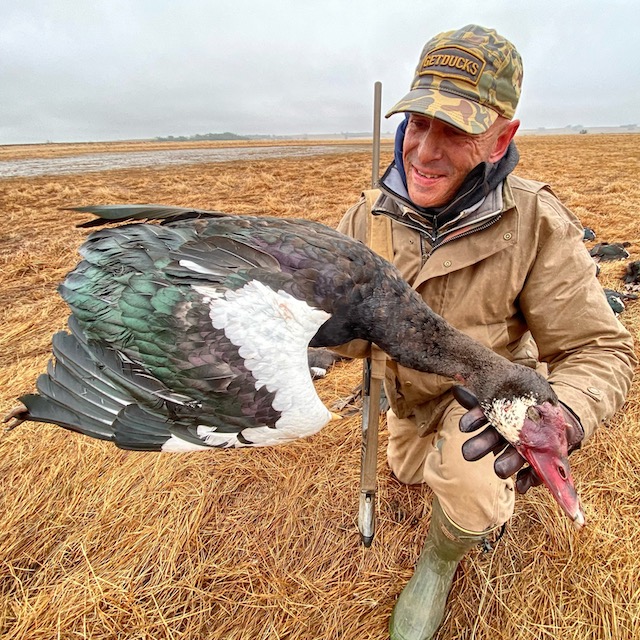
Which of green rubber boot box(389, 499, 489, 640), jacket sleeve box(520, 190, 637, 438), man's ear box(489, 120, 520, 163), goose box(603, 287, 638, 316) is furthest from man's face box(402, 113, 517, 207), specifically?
goose box(603, 287, 638, 316)

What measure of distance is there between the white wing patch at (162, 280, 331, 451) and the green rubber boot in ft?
3.24

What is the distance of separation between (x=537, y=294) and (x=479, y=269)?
0.34m

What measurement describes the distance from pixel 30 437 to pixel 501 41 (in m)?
4.23

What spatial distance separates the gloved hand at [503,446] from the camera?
1.81 meters

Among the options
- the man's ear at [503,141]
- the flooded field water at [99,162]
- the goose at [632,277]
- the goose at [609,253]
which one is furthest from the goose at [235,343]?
the flooded field water at [99,162]

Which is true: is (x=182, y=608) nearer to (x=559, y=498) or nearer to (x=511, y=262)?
(x=559, y=498)

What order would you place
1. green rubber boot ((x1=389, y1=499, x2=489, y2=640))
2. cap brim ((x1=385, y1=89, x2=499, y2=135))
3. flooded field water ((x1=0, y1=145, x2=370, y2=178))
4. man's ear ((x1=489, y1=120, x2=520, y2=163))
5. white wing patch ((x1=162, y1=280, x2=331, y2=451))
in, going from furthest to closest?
flooded field water ((x1=0, y1=145, x2=370, y2=178)) → man's ear ((x1=489, y1=120, x2=520, y2=163)) → green rubber boot ((x1=389, y1=499, x2=489, y2=640)) → cap brim ((x1=385, y1=89, x2=499, y2=135)) → white wing patch ((x1=162, y1=280, x2=331, y2=451))

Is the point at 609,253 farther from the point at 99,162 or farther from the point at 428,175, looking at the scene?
the point at 99,162

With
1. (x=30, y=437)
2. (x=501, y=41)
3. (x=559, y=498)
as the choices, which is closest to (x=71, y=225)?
(x=30, y=437)

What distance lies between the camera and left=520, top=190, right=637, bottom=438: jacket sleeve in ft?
6.80

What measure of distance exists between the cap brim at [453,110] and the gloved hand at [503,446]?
1.42 m

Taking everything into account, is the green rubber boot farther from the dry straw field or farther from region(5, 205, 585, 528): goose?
region(5, 205, 585, 528): goose

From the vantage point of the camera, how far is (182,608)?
232 cm

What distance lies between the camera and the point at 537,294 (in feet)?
7.42
